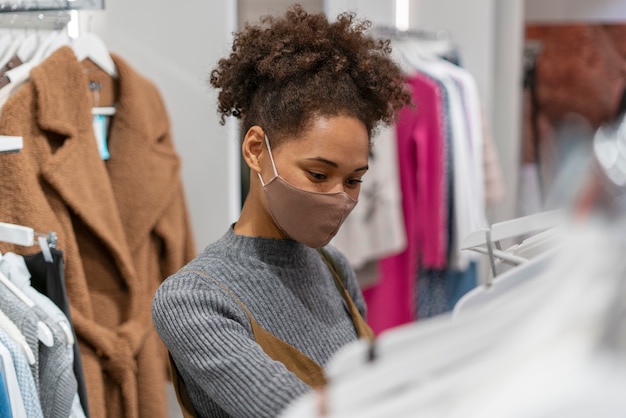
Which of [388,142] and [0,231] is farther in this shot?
[388,142]

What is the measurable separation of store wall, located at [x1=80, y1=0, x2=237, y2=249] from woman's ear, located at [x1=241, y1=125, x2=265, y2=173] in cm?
96

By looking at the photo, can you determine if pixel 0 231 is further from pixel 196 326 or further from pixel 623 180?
pixel 623 180

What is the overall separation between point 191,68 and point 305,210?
1202mm

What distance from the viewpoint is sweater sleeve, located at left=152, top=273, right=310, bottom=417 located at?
0.90m

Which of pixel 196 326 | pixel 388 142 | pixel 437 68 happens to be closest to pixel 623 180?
pixel 196 326

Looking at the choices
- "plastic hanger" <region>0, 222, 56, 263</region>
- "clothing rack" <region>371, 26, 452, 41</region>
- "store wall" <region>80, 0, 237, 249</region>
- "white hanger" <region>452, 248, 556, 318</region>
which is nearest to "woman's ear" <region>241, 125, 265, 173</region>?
"plastic hanger" <region>0, 222, 56, 263</region>

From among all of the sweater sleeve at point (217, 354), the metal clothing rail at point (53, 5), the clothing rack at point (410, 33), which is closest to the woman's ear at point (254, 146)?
the sweater sleeve at point (217, 354)

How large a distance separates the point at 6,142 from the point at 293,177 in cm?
46

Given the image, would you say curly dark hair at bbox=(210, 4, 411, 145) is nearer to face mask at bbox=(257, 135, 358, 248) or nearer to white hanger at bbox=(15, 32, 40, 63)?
face mask at bbox=(257, 135, 358, 248)

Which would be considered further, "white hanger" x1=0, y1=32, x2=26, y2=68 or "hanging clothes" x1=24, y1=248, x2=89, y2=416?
"white hanger" x1=0, y1=32, x2=26, y2=68

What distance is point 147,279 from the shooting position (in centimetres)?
196

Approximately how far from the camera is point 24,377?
1.20 metres

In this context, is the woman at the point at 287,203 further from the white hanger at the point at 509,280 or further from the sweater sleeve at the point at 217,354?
the white hanger at the point at 509,280

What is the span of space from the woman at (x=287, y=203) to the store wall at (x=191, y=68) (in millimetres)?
949
